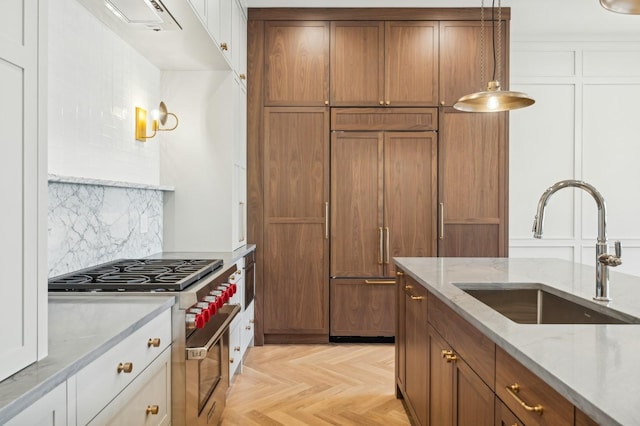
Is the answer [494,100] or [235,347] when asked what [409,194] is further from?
[235,347]

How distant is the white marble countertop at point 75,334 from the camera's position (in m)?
0.88

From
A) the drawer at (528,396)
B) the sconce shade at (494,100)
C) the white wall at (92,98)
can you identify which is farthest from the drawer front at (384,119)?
the drawer at (528,396)

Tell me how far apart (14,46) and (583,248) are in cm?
511

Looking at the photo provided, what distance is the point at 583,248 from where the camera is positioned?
483 centimetres

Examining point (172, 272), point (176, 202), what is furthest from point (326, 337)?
point (172, 272)

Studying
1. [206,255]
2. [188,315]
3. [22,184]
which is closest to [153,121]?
[206,255]

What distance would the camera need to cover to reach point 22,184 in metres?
0.96

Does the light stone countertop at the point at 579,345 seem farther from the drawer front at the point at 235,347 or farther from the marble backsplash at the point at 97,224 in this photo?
the marble backsplash at the point at 97,224

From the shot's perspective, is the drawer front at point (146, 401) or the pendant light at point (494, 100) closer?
the drawer front at point (146, 401)

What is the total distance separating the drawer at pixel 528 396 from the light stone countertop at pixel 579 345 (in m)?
0.05

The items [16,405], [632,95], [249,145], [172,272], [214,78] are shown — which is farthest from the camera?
[632,95]

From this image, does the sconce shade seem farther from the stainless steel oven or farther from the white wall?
the white wall

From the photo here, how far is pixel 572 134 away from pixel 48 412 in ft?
16.5

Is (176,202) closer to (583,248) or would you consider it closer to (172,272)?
(172,272)
